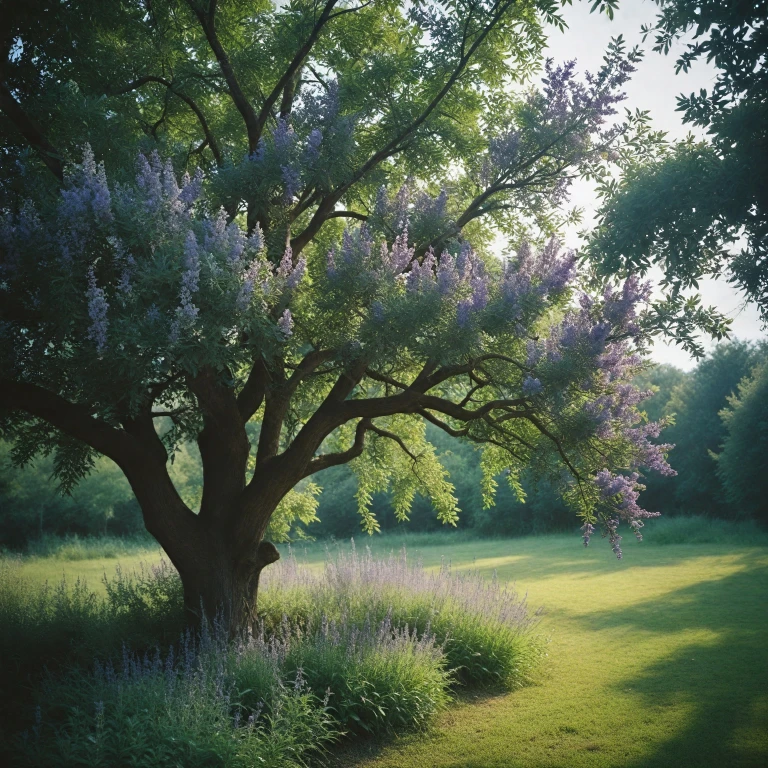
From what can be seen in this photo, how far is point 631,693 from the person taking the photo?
6.89 meters

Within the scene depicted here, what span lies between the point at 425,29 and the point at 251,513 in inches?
241

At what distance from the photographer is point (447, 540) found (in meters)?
31.2

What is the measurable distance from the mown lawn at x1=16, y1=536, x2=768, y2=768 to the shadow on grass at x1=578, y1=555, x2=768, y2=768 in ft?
0.05

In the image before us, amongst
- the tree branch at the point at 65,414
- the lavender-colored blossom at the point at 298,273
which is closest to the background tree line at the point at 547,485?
the tree branch at the point at 65,414

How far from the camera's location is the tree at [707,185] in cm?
556

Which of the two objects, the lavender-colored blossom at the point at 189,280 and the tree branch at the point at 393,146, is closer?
the lavender-colored blossom at the point at 189,280

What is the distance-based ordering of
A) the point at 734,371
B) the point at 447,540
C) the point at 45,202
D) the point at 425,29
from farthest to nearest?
the point at 447,540 → the point at 734,371 → the point at 425,29 → the point at 45,202

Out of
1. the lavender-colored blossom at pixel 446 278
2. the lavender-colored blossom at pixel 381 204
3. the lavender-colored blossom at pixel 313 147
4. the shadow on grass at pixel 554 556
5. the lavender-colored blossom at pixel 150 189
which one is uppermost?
the lavender-colored blossom at pixel 313 147

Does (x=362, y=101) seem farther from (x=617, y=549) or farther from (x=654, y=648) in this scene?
(x=654, y=648)

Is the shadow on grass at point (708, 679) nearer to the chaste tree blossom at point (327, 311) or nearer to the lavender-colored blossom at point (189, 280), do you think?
A: the chaste tree blossom at point (327, 311)

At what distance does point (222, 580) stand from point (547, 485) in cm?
1738

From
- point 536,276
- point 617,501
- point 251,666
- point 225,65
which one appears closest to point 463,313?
point 536,276

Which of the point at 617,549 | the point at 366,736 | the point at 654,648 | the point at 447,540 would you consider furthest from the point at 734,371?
the point at 366,736

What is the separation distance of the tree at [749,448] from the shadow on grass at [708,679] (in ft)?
36.1
